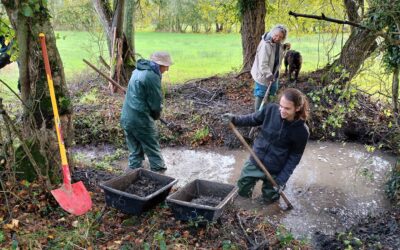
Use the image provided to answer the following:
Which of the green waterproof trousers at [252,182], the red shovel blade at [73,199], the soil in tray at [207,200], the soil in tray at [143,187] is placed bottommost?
the green waterproof trousers at [252,182]

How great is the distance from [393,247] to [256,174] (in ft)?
5.85

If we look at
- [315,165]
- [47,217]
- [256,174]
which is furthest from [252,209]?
[47,217]

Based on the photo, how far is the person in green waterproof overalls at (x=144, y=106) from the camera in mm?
5035

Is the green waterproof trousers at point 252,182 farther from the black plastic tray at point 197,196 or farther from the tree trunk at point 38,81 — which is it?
the tree trunk at point 38,81

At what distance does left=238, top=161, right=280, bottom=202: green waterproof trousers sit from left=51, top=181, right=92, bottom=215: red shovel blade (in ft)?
7.19

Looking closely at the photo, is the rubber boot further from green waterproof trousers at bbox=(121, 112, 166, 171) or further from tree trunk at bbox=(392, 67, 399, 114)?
tree trunk at bbox=(392, 67, 399, 114)

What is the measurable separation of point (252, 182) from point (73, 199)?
2435mm

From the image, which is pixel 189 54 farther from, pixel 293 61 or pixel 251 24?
pixel 293 61

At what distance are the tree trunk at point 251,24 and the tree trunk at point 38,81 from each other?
663 centimetres

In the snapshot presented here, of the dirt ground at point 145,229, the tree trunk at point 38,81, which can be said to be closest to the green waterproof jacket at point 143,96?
the dirt ground at point 145,229

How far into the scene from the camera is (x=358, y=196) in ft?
17.9

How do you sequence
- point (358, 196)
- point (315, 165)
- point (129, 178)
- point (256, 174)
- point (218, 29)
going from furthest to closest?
point (218, 29) → point (315, 165) → point (358, 196) → point (256, 174) → point (129, 178)

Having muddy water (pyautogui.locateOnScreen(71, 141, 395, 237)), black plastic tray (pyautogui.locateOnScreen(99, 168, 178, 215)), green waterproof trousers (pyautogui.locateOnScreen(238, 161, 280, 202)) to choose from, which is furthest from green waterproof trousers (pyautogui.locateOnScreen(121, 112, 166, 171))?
green waterproof trousers (pyautogui.locateOnScreen(238, 161, 280, 202))

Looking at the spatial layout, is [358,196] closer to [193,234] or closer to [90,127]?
[193,234]
